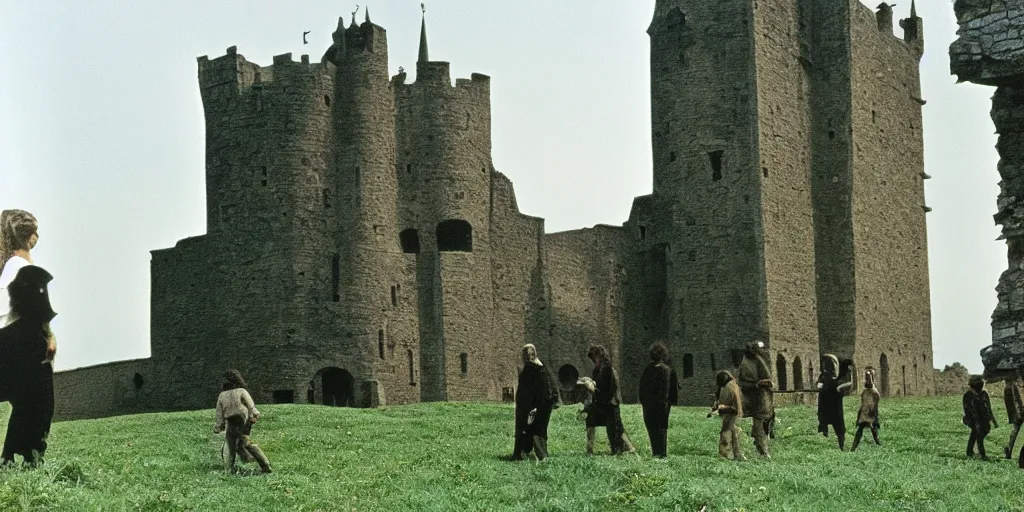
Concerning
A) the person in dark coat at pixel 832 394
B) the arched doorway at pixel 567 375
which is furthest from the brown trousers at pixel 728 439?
Answer: the arched doorway at pixel 567 375

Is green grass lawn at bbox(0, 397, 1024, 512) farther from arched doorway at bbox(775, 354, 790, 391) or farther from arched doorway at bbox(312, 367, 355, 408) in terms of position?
arched doorway at bbox(775, 354, 790, 391)

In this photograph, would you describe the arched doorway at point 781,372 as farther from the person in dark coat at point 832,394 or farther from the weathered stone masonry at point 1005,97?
the weathered stone masonry at point 1005,97

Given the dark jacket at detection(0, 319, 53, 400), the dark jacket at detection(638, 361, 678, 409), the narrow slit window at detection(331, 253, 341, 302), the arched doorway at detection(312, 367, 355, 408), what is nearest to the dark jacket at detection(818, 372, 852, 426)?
the dark jacket at detection(638, 361, 678, 409)

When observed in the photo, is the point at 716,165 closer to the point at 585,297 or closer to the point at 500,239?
the point at 585,297

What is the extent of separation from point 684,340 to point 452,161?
30.1ft

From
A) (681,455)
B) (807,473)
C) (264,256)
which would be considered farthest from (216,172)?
(807,473)

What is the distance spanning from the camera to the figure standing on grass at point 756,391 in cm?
2259

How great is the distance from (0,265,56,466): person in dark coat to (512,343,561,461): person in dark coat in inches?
318

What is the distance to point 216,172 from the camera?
45.4 meters

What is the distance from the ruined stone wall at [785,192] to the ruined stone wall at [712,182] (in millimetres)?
413

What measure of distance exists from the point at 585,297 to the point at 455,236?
585cm

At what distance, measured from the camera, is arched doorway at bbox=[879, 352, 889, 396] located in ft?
176

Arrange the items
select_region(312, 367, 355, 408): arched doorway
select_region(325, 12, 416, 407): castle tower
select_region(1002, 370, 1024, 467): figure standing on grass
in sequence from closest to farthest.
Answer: select_region(1002, 370, 1024, 467): figure standing on grass → select_region(325, 12, 416, 407): castle tower → select_region(312, 367, 355, 408): arched doorway

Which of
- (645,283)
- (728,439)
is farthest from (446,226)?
(728,439)
